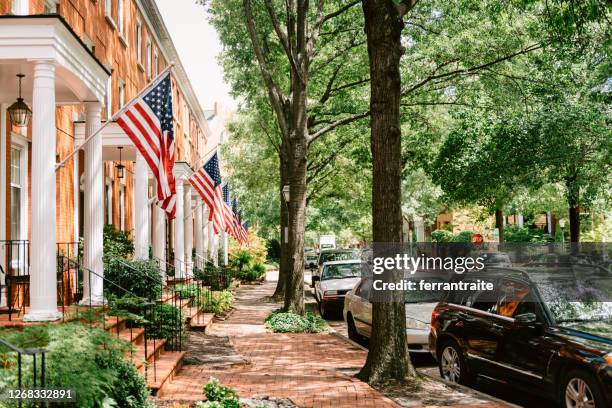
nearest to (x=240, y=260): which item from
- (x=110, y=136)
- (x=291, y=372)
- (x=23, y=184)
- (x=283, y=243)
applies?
(x=283, y=243)

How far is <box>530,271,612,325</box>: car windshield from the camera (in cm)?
810

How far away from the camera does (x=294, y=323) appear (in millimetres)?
16547

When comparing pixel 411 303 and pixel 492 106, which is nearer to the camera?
pixel 411 303

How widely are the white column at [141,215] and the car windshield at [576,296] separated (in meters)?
9.48

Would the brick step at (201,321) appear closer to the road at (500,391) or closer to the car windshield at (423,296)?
the car windshield at (423,296)

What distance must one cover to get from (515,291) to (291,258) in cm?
958

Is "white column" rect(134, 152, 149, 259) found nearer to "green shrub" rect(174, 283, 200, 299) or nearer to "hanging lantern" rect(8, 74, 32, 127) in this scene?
"green shrub" rect(174, 283, 200, 299)

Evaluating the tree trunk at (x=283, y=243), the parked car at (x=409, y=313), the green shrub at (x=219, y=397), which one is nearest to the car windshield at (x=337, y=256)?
the tree trunk at (x=283, y=243)

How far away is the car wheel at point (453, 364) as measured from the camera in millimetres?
9609

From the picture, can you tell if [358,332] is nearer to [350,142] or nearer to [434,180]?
[434,180]

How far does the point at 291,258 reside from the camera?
1792 cm

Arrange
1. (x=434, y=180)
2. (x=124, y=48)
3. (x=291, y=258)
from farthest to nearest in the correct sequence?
(x=434, y=180) < (x=124, y=48) < (x=291, y=258)

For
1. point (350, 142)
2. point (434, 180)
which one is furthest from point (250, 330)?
point (350, 142)

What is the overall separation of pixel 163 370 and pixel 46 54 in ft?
15.3
